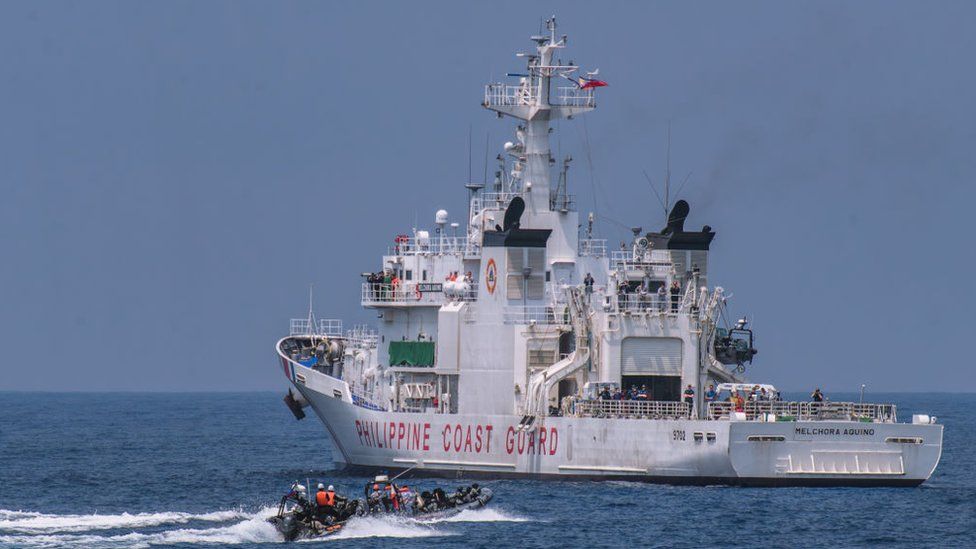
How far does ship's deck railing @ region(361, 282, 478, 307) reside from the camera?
64562 millimetres

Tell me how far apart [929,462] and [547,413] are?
462 inches

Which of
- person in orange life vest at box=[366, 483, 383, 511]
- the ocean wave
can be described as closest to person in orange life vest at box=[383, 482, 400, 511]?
person in orange life vest at box=[366, 483, 383, 511]

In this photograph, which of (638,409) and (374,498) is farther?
(638,409)

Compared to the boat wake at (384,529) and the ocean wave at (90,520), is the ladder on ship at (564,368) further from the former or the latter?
the ocean wave at (90,520)

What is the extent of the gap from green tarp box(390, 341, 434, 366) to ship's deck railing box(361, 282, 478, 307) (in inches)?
55.2

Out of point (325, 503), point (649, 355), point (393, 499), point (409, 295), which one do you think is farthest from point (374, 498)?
point (409, 295)

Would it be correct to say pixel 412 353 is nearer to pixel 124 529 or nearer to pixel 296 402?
pixel 296 402

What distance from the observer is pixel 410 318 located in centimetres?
6706

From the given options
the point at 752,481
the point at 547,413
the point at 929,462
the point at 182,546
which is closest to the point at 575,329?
the point at 547,413

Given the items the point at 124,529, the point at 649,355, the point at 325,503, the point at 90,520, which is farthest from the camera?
the point at 649,355

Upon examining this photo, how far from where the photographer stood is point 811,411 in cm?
5672

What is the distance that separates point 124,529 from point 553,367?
15.8 m

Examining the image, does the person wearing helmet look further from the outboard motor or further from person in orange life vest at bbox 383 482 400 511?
the outboard motor

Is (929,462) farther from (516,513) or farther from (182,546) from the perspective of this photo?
(182,546)
